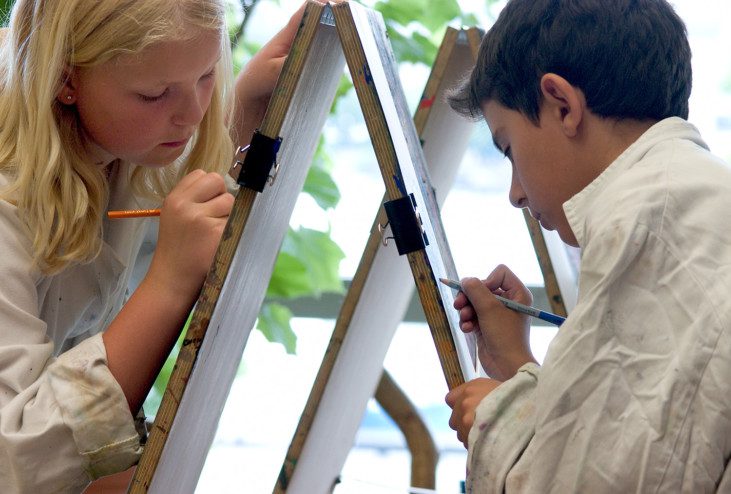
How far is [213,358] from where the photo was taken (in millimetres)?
1051

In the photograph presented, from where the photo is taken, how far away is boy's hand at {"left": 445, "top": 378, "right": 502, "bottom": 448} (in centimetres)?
94

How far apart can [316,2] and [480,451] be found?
1.56 feet

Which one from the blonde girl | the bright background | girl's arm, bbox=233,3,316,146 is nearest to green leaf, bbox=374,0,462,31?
the bright background

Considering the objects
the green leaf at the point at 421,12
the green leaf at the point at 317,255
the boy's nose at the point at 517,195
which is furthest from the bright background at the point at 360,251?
the boy's nose at the point at 517,195

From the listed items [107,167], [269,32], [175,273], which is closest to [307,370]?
[269,32]

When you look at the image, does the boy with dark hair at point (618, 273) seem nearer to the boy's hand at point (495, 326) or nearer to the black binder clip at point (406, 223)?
the boy's hand at point (495, 326)

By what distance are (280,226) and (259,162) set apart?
0.21 m

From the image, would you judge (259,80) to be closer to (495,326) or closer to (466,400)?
(495,326)

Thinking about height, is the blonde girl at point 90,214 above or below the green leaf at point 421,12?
below

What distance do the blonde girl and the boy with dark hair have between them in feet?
1.10

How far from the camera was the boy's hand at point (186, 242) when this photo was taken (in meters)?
1.04

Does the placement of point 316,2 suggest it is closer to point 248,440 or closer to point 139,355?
point 139,355

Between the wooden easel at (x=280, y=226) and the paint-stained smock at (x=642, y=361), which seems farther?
the wooden easel at (x=280, y=226)

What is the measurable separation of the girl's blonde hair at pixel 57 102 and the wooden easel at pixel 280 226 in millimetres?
172
